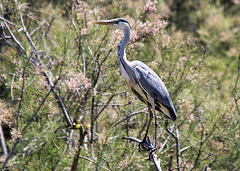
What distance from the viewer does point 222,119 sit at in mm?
3727

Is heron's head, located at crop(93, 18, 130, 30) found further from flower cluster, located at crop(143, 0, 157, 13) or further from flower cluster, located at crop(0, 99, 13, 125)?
flower cluster, located at crop(0, 99, 13, 125)

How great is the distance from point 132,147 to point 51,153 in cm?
103

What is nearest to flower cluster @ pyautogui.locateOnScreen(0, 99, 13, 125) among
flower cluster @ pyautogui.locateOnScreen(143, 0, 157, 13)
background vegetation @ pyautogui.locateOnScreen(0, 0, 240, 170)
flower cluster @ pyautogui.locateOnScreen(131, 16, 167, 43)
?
background vegetation @ pyautogui.locateOnScreen(0, 0, 240, 170)

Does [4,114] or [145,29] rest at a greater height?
[145,29]

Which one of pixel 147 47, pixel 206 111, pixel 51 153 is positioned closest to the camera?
pixel 51 153

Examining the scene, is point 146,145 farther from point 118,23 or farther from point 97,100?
point 118,23

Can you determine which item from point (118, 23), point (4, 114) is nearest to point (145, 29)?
point (118, 23)

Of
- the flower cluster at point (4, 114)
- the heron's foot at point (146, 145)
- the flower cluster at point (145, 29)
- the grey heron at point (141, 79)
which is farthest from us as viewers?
the flower cluster at point (145, 29)

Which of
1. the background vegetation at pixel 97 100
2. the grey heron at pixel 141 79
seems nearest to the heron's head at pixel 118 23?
the grey heron at pixel 141 79

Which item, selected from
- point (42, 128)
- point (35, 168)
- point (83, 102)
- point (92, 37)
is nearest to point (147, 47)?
point (92, 37)

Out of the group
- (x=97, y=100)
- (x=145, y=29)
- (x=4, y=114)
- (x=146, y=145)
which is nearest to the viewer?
(x=146, y=145)

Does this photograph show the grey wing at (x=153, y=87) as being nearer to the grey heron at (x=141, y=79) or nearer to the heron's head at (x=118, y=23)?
the grey heron at (x=141, y=79)

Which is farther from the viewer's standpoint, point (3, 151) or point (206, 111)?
point (206, 111)

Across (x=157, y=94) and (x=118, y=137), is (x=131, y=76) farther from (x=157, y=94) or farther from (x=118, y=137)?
(x=118, y=137)
